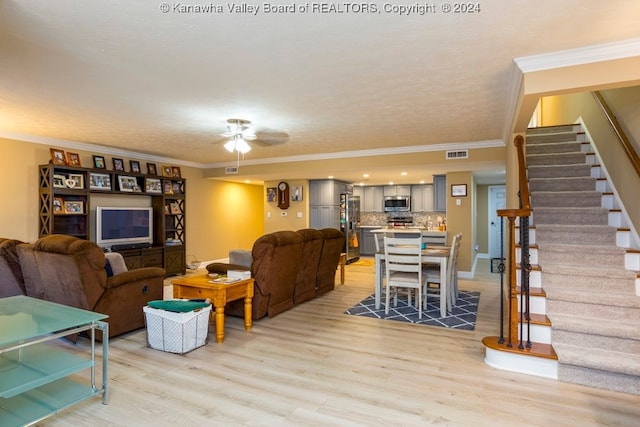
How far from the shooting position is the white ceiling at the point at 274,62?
2127 mm

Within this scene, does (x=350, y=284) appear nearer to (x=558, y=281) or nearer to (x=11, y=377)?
(x=558, y=281)

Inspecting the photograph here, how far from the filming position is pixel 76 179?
569cm

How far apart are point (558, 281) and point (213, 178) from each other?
6.92 m

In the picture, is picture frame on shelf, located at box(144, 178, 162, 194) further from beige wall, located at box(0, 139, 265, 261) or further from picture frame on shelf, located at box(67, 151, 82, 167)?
picture frame on shelf, located at box(67, 151, 82, 167)

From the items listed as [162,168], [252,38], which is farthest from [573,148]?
[162,168]

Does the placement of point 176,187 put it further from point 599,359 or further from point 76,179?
point 599,359

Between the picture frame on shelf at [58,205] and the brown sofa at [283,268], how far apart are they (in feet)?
9.17

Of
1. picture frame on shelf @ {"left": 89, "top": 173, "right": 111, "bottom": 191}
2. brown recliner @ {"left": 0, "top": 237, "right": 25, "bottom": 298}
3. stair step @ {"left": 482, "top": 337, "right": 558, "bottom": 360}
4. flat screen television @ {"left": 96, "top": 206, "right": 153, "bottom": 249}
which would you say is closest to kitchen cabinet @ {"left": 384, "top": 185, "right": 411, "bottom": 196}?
flat screen television @ {"left": 96, "top": 206, "right": 153, "bottom": 249}

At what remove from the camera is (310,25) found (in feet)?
7.27

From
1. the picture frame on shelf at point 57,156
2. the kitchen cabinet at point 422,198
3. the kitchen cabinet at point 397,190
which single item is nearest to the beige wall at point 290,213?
the kitchen cabinet at point 397,190

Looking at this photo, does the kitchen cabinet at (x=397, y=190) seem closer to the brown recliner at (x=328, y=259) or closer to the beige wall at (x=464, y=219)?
the beige wall at (x=464, y=219)

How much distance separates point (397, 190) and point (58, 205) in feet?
24.7

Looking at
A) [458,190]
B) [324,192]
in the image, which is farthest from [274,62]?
[324,192]

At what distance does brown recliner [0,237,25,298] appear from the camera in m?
3.61
